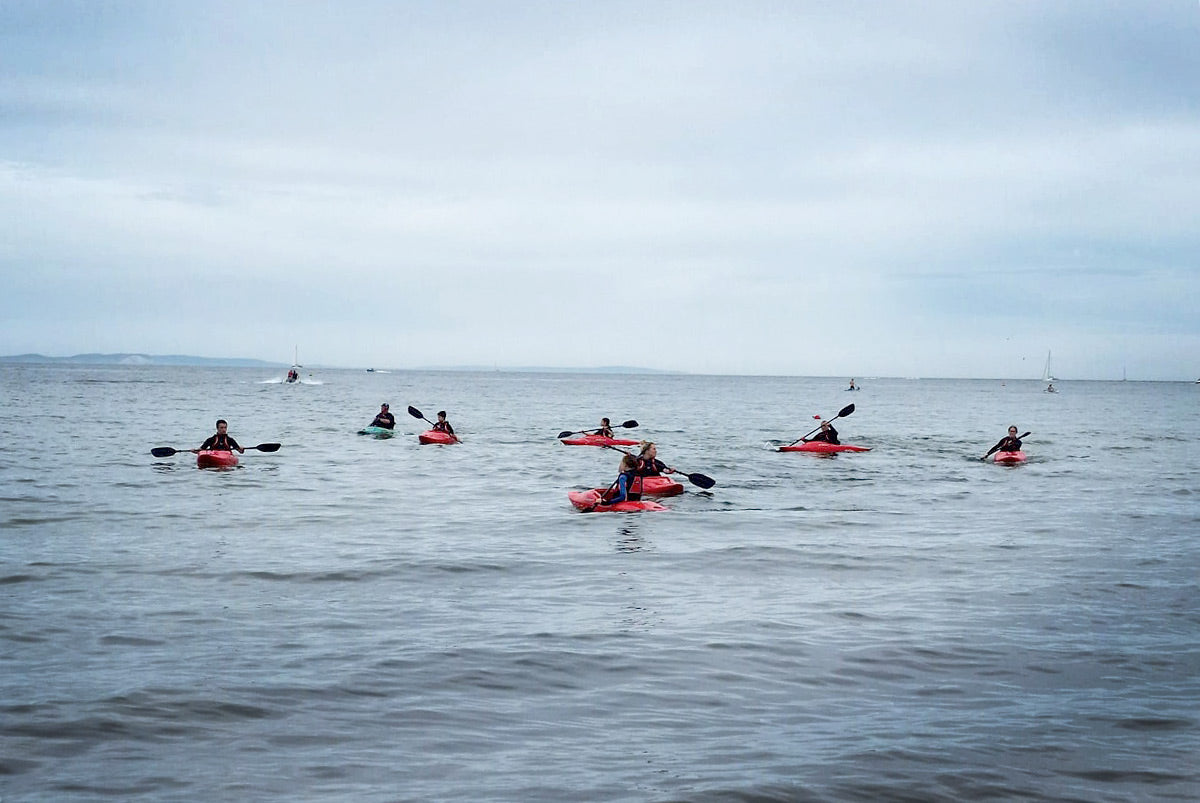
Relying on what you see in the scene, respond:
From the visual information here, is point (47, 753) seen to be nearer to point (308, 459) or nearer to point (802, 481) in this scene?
point (802, 481)

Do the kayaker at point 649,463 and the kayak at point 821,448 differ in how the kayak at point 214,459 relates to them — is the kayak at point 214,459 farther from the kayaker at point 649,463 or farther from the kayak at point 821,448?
the kayak at point 821,448

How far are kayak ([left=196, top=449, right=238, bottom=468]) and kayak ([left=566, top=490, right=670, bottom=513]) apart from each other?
11.5 m

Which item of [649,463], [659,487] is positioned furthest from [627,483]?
[649,463]

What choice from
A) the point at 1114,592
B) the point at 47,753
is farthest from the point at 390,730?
the point at 1114,592

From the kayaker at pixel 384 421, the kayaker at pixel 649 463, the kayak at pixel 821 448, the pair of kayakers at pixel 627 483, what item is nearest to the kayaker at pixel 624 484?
the pair of kayakers at pixel 627 483

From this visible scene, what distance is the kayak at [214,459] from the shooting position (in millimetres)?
27578

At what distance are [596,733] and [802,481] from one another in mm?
21217

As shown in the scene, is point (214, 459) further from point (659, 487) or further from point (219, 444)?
point (659, 487)

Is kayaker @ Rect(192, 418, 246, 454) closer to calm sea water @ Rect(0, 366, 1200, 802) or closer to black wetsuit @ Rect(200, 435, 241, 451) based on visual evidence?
black wetsuit @ Rect(200, 435, 241, 451)

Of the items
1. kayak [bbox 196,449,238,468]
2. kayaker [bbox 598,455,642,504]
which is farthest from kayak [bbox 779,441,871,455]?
kayak [bbox 196,449,238,468]

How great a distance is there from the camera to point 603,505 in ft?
→ 67.4

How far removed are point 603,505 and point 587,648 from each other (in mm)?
10066

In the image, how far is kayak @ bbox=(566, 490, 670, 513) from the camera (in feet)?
67.3

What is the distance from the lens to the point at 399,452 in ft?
118
